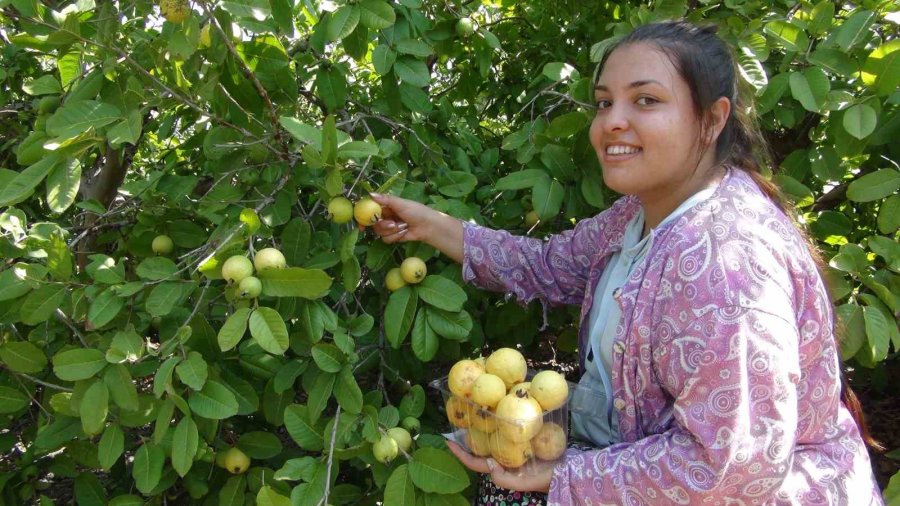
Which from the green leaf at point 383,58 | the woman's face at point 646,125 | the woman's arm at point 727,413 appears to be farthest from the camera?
the green leaf at point 383,58

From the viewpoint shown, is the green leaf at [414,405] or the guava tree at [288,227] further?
the green leaf at [414,405]

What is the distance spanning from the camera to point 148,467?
5.40 feet

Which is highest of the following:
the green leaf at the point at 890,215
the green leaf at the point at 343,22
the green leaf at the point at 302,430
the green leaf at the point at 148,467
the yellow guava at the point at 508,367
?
the green leaf at the point at 343,22

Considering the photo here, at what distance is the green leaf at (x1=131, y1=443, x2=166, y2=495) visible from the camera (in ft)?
5.36

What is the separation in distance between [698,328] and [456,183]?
984 mm

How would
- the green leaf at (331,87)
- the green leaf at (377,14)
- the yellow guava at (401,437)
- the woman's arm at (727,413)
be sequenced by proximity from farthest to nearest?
1. the green leaf at (331,87)
2. the green leaf at (377,14)
3. the yellow guava at (401,437)
4. the woman's arm at (727,413)

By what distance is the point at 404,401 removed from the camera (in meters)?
1.81

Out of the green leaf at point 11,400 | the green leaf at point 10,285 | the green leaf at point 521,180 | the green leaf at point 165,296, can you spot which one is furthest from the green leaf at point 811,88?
the green leaf at point 11,400

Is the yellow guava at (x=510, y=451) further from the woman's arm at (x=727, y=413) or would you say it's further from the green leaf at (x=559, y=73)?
the green leaf at (x=559, y=73)

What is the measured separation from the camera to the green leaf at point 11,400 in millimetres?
1895

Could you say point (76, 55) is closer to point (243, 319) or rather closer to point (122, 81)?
point (122, 81)

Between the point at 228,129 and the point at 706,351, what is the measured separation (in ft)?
4.15

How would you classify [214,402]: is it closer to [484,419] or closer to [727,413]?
[484,419]

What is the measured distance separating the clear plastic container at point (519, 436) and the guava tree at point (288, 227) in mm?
92
